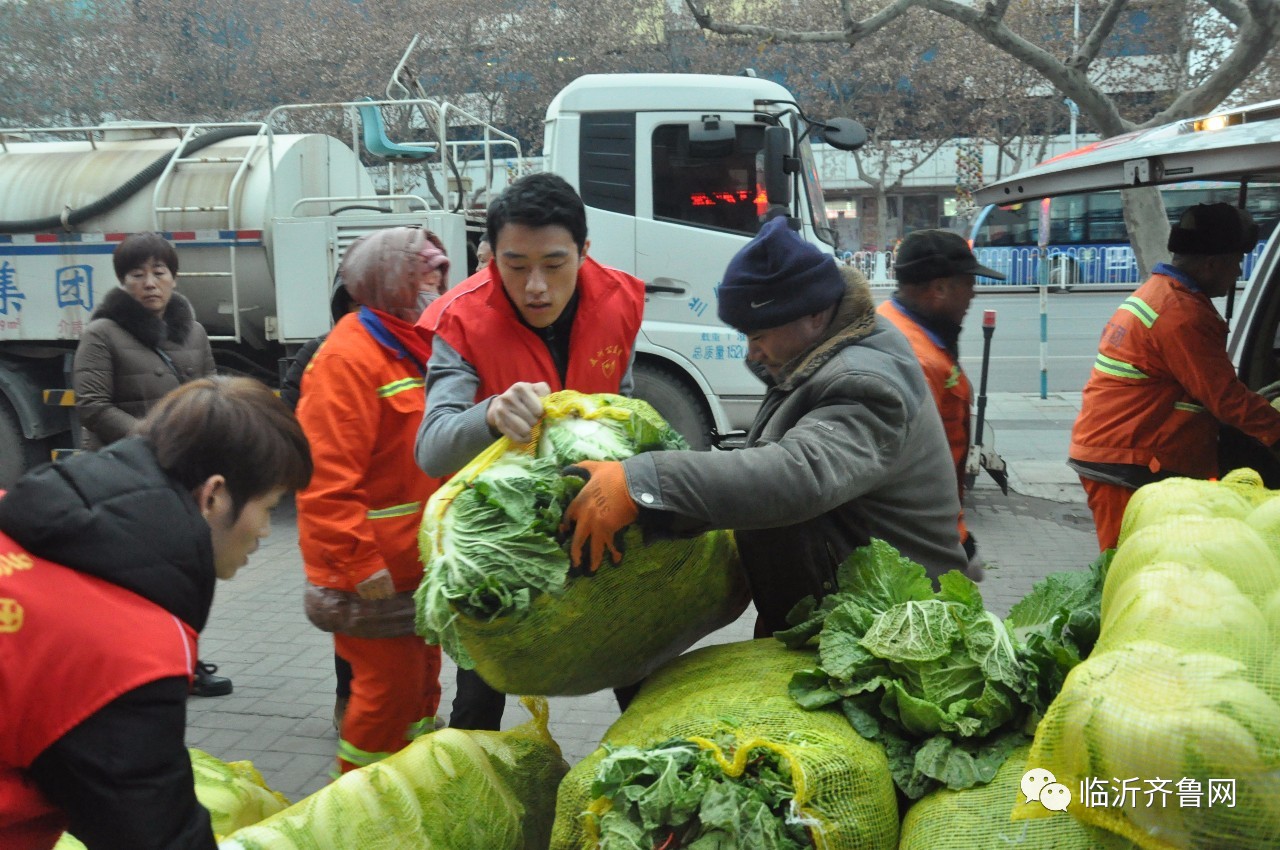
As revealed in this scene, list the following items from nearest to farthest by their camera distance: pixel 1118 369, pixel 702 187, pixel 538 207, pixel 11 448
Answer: pixel 538 207, pixel 1118 369, pixel 702 187, pixel 11 448

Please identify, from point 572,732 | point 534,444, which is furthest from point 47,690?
point 572,732

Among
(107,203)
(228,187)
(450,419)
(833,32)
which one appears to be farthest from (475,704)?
(833,32)

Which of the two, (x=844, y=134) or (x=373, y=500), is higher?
(x=844, y=134)

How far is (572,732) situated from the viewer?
4398 mm

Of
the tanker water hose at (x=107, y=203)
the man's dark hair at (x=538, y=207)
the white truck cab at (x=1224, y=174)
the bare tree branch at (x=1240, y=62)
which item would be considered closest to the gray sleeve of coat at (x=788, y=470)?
the man's dark hair at (x=538, y=207)

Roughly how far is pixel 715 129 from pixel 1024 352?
11840 millimetres

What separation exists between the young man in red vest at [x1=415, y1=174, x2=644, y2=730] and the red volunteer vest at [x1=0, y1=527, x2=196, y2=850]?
1019 millimetres

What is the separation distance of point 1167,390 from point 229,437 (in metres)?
3.71

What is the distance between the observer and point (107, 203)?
8.09 m

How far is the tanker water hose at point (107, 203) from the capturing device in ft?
26.5

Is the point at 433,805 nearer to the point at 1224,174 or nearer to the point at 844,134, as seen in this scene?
the point at 1224,174

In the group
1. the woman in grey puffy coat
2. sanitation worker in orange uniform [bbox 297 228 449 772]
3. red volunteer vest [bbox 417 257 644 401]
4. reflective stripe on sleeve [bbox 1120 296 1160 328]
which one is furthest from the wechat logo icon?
the woman in grey puffy coat

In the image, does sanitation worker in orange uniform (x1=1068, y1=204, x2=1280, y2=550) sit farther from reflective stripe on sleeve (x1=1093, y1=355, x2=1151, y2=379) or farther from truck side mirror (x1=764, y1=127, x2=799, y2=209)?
truck side mirror (x1=764, y1=127, x2=799, y2=209)

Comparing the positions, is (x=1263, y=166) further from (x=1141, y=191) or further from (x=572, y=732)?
(x=1141, y=191)
